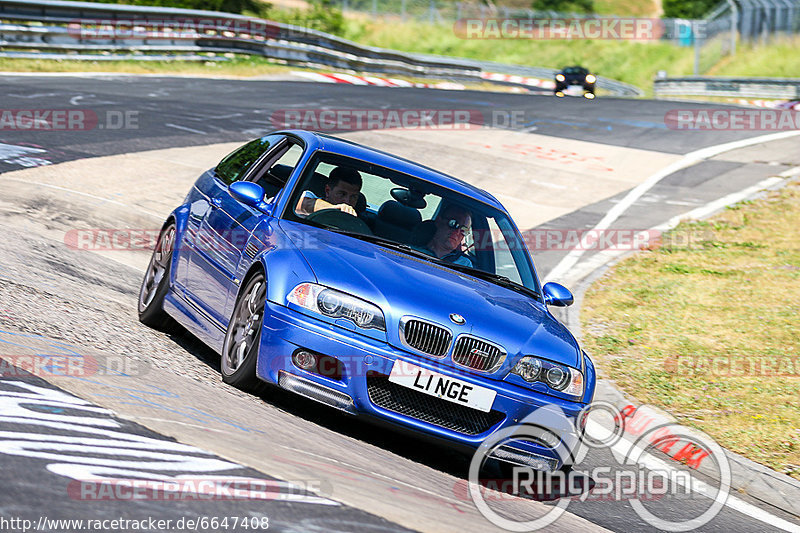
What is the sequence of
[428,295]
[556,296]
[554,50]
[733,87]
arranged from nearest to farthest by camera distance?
[428,295], [556,296], [733,87], [554,50]

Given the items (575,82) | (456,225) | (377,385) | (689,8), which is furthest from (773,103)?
(689,8)

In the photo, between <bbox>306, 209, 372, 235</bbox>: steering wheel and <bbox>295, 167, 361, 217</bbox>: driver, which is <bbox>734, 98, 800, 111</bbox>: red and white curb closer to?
<bbox>295, 167, 361, 217</bbox>: driver

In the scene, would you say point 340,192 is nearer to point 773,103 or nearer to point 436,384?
point 436,384

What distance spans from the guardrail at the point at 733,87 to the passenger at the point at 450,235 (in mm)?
33213

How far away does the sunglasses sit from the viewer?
275 inches

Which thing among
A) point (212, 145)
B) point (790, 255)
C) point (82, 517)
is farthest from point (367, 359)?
point (212, 145)

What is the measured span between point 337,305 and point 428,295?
0.50m

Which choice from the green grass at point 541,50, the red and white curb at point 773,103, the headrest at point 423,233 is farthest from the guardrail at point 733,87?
the headrest at point 423,233

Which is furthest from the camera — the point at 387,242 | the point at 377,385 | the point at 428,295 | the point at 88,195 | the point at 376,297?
the point at 88,195

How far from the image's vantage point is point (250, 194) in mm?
6703

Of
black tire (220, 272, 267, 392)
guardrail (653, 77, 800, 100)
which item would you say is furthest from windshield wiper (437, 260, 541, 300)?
guardrail (653, 77, 800, 100)

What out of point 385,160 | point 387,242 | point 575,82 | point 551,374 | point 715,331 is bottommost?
point 575,82

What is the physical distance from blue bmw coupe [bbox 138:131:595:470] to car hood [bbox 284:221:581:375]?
1 centimetres

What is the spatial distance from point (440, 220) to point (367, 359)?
1.73 metres
